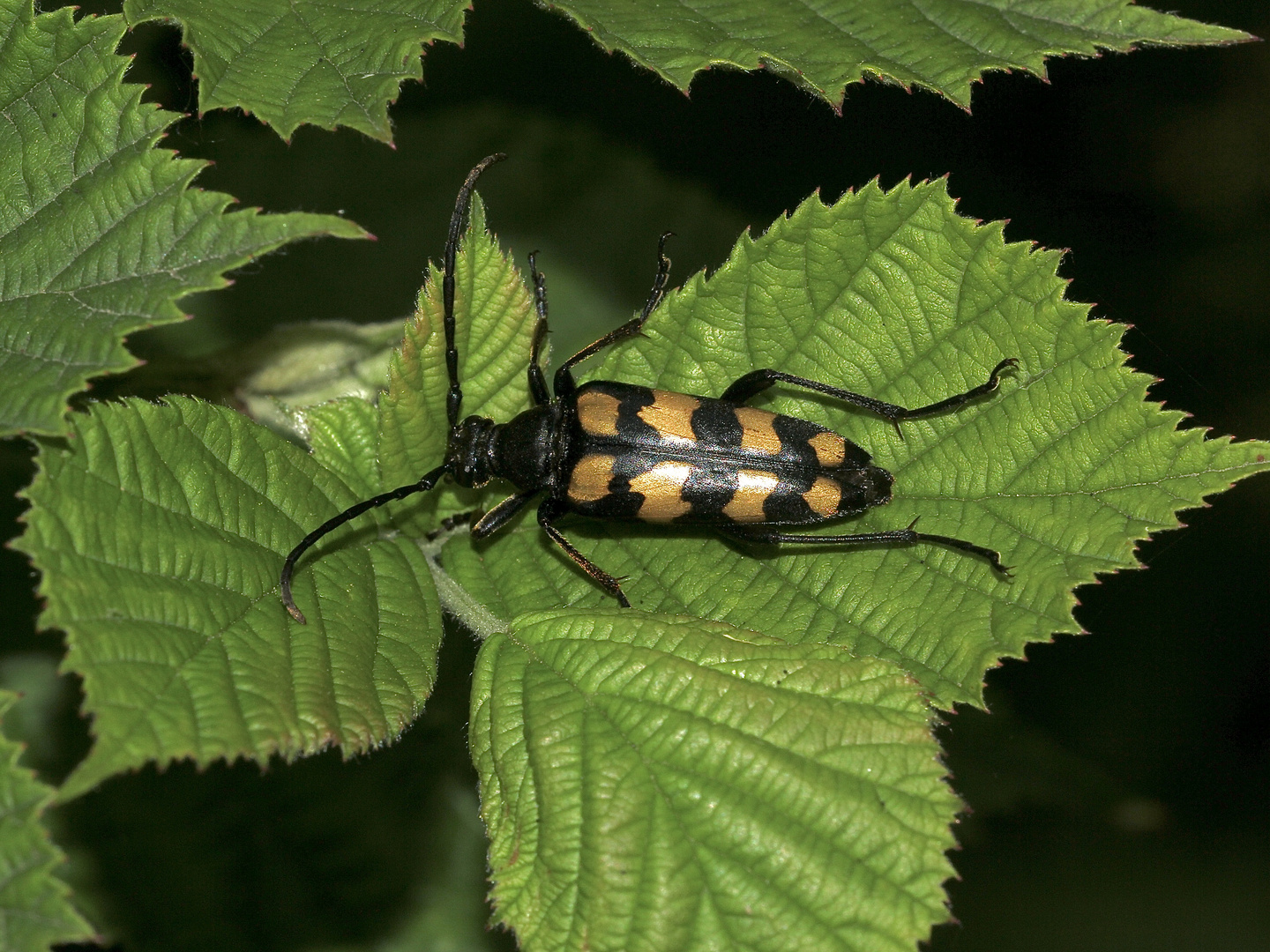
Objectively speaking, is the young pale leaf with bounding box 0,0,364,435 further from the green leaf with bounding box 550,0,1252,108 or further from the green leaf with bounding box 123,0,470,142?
the green leaf with bounding box 550,0,1252,108

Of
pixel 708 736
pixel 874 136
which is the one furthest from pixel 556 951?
pixel 874 136

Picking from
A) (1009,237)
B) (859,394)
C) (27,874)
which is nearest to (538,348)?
(859,394)

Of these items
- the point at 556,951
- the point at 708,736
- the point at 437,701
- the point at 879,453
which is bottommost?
the point at 437,701

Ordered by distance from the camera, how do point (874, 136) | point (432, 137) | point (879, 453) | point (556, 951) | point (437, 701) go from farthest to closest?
point (874, 136)
point (432, 137)
point (437, 701)
point (879, 453)
point (556, 951)

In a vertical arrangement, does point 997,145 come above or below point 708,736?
above

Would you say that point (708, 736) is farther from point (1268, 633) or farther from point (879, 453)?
point (1268, 633)

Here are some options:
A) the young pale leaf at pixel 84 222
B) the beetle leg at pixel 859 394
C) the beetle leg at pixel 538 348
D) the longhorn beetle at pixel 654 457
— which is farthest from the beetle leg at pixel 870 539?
the young pale leaf at pixel 84 222

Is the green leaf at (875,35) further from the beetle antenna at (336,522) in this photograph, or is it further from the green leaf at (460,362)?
the beetle antenna at (336,522)
